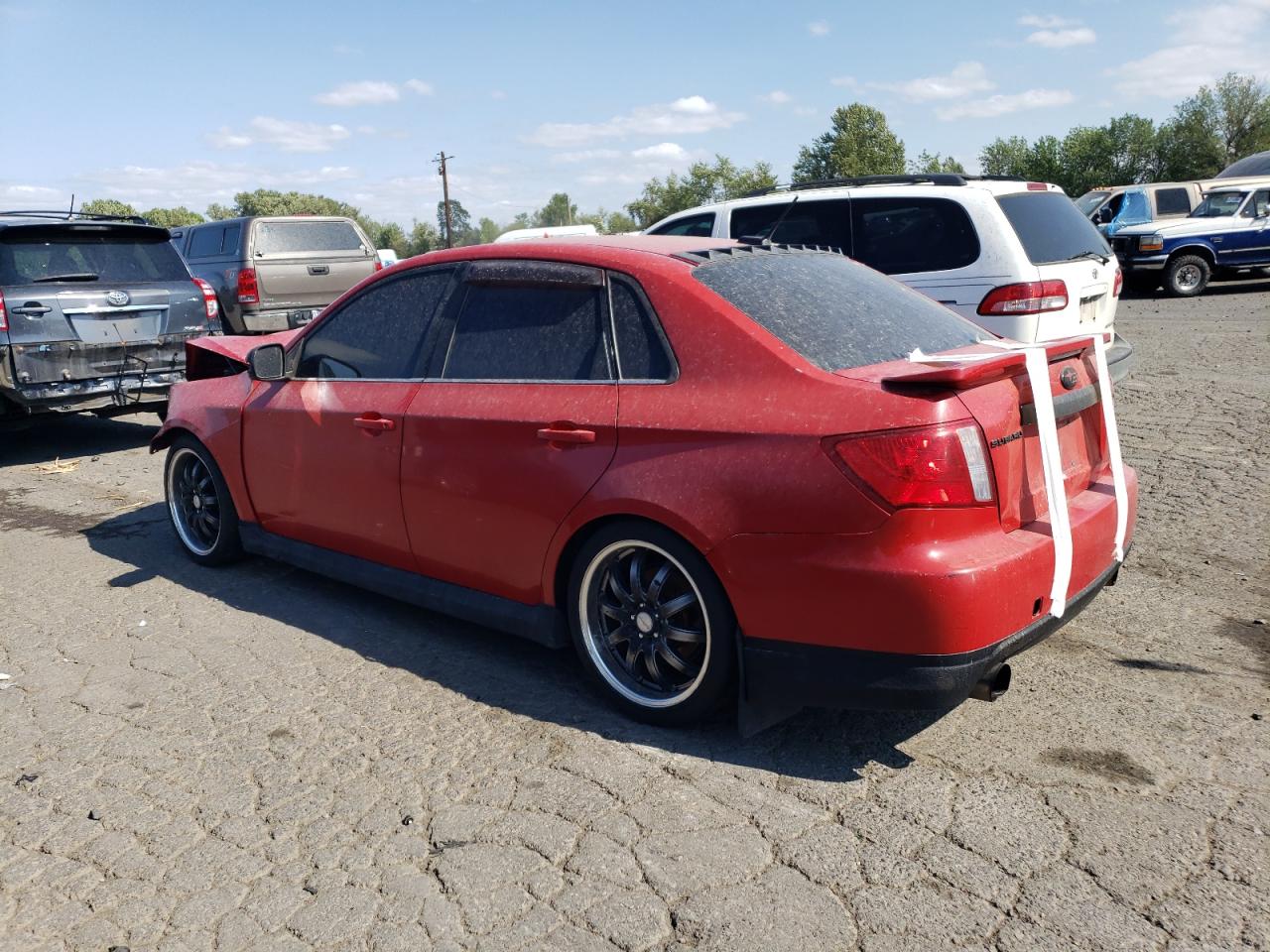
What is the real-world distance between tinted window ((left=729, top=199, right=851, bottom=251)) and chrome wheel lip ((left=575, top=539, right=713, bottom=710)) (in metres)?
5.18

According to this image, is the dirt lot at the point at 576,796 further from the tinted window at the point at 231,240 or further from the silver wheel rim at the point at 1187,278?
the silver wheel rim at the point at 1187,278

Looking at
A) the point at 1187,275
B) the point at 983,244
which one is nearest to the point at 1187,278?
the point at 1187,275

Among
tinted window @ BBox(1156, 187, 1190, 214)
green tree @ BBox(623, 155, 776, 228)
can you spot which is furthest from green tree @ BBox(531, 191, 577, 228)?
tinted window @ BBox(1156, 187, 1190, 214)

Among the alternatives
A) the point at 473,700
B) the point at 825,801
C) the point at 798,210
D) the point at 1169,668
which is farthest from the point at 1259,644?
the point at 798,210

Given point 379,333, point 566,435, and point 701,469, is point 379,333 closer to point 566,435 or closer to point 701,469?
point 566,435

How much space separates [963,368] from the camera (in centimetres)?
306

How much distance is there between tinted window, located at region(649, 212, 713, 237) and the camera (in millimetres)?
9352

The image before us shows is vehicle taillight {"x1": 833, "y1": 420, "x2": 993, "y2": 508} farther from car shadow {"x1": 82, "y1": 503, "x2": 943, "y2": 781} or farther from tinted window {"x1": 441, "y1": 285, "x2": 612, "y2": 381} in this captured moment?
tinted window {"x1": 441, "y1": 285, "x2": 612, "y2": 381}

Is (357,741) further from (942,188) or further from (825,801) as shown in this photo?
(942,188)

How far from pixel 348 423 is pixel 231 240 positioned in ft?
36.0

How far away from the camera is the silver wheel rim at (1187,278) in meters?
20.0

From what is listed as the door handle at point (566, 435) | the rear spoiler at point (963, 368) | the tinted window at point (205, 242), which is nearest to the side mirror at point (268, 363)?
the door handle at point (566, 435)

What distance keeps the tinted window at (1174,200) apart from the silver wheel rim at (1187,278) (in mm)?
3613

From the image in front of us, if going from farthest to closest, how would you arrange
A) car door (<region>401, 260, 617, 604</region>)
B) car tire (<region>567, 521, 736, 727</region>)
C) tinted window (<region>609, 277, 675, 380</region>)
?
car door (<region>401, 260, 617, 604</region>) < tinted window (<region>609, 277, 675, 380</region>) < car tire (<region>567, 521, 736, 727</region>)
